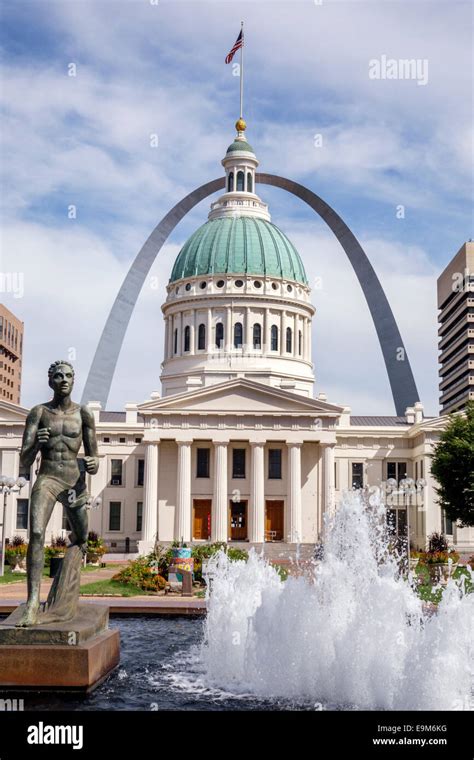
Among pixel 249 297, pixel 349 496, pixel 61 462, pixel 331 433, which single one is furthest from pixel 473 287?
pixel 61 462

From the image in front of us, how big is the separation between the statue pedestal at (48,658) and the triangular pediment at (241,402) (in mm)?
53659

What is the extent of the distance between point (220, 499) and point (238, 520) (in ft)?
12.9

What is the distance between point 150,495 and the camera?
6756cm

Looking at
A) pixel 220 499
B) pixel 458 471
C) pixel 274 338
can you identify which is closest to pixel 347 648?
pixel 458 471

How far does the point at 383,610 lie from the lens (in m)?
15.5

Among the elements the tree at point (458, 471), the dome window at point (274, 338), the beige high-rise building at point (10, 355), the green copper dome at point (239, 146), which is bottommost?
the tree at point (458, 471)

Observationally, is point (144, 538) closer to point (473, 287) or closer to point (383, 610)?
point (383, 610)

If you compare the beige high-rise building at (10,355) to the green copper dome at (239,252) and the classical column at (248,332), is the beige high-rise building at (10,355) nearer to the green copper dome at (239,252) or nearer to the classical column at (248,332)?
the green copper dome at (239,252)

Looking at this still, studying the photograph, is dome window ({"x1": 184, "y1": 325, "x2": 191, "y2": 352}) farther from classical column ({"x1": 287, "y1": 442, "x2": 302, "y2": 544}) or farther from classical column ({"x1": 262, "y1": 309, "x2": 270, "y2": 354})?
classical column ({"x1": 287, "y1": 442, "x2": 302, "y2": 544})

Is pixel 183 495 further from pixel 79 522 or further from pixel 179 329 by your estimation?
pixel 79 522

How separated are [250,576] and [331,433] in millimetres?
46409

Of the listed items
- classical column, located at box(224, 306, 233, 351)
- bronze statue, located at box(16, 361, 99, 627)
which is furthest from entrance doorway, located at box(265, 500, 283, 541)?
bronze statue, located at box(16, 361, 99, 627)

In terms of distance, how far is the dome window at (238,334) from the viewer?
276ft

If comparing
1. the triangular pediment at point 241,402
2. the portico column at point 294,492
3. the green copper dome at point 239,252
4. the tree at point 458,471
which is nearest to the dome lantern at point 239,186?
the green copper dome at point 239,252
